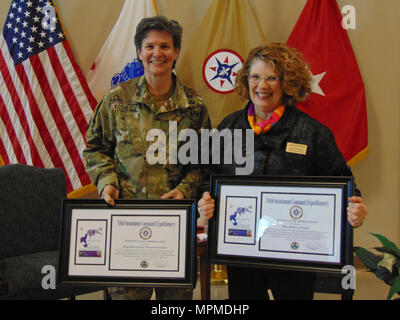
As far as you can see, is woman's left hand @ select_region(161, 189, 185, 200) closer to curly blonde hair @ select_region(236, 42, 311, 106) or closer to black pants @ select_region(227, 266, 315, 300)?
black pants @ select_region(227, 266, 315, 300)

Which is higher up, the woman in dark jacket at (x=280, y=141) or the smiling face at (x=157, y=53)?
the smiling face at (x=157, y=53)

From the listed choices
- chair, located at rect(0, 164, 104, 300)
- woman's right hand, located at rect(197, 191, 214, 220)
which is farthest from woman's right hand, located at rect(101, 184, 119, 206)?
chair, located at rect(0, 164, 104, 300)

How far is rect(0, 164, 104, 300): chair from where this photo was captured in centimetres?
239

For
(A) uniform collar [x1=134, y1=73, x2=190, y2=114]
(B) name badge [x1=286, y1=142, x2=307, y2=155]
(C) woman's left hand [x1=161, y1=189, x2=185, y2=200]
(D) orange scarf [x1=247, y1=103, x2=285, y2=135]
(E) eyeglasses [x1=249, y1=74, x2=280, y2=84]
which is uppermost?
(E) eyeglasses [x1=249, y1=74, x2=280, y2=84]

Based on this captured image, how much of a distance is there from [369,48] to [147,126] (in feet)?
7.88

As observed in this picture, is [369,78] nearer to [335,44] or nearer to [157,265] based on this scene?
[335,44]

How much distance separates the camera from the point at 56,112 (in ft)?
10.9

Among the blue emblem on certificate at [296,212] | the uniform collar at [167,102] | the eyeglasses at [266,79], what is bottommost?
the blue emblem on certificate at [296,212]

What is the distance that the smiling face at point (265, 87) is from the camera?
1.77 metres

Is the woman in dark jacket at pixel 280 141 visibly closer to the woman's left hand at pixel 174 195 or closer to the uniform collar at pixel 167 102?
the woman's left hand at pixel 174 195

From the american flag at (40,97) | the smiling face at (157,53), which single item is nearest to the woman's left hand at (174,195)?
the smiling face at (157,53)

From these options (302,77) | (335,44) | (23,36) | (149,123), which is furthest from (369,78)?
(23,36)

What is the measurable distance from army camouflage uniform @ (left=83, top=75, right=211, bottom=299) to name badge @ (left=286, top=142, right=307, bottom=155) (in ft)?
1.76

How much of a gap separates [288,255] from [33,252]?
183 centimetres
